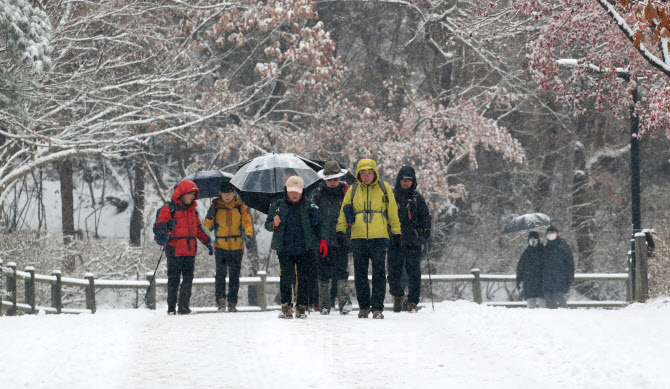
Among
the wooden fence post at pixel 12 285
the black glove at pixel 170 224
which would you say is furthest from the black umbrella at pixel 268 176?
the wooden fence post at pixel 12 285

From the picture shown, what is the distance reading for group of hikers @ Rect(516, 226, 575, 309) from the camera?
17469mm

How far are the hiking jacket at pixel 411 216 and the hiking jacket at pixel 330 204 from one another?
0.79m

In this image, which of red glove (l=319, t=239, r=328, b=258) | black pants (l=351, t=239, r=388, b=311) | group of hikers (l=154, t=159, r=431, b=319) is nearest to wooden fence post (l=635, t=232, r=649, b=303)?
group of hikers (l=154, t=159, r=431, b=319)

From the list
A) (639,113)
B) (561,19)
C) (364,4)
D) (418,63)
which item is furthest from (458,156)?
(561,19)

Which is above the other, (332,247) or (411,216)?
(411,216)

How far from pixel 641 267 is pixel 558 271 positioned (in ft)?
5.82

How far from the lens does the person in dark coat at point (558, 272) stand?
57.3 feet

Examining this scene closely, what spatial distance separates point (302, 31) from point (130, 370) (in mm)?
17437

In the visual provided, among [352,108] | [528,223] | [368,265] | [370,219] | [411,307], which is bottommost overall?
[411,307]

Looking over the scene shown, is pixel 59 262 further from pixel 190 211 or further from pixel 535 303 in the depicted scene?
pixel 535 303

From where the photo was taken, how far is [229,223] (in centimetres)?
1402

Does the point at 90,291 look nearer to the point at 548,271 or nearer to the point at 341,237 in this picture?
the point at 341,237

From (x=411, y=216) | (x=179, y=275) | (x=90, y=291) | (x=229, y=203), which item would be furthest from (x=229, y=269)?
(x=90, y=291)

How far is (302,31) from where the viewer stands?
24.4 metres
